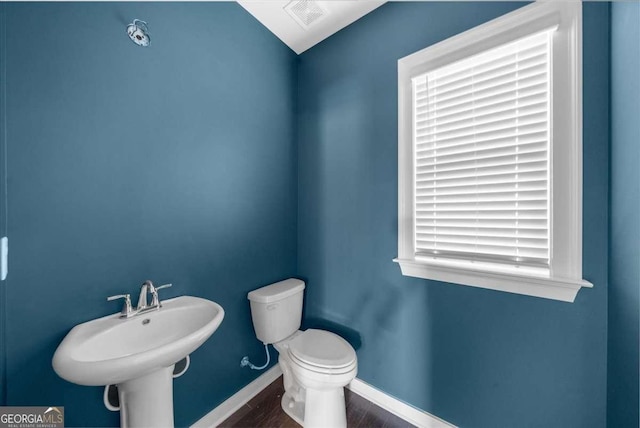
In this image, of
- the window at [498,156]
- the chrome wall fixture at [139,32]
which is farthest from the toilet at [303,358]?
the chrome wall fixture at [139,32]

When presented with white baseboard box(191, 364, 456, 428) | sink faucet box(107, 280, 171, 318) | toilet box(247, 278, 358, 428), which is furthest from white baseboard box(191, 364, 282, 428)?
sink faucet box(107, 280, 171, 318)

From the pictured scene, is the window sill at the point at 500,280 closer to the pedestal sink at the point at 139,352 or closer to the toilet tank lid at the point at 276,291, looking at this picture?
the toilet tank lid at the point at 276,291

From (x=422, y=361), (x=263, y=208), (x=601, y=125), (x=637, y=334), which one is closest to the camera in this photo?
(x=637, y=334)

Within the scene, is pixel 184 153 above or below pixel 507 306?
above

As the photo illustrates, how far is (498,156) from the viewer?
1.12 m

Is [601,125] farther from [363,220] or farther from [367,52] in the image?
[367,52]

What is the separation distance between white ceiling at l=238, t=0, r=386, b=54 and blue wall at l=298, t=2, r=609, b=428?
0.22 feet

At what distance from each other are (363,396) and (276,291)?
92 centimetres

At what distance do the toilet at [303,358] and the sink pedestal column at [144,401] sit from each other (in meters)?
0.58

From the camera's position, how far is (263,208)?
5.37 ft

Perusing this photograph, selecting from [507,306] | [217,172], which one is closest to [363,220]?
[507,306]

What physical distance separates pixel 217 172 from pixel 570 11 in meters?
1.79

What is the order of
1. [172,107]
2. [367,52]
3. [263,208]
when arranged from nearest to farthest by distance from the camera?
[172,107], [367,52], [263,208]

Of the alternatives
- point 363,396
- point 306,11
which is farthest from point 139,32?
point 363,396
